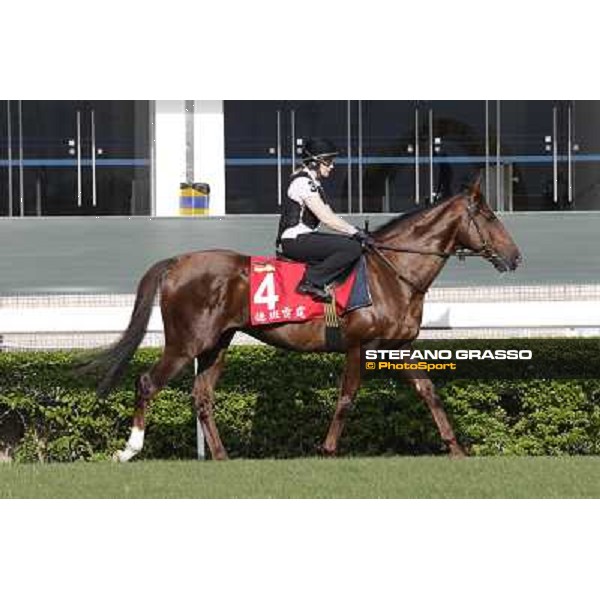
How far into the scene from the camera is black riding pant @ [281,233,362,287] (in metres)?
8.32

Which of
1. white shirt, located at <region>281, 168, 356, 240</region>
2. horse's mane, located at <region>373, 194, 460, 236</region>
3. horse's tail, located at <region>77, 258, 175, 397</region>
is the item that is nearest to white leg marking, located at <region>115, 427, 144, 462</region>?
horse's tail, located at <region>77, 258, 175, 397</region>

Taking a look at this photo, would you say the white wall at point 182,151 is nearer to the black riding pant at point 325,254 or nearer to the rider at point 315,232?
the rider at point 315,232

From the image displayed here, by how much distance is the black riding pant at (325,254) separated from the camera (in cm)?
832

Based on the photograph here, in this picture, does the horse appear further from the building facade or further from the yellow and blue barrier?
the building facade

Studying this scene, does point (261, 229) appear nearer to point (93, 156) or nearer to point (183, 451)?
point (93, 156)

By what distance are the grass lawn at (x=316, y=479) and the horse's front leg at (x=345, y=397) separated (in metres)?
0.38

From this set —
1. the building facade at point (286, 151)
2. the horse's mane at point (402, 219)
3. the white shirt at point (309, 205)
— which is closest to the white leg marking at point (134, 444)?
the white shirt at point (309, 205)

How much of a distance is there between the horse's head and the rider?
62 cm

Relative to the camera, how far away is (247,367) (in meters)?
9.48

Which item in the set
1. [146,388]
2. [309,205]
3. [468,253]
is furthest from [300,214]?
[146,388]

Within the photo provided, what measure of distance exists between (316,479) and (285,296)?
1560mm
